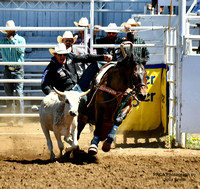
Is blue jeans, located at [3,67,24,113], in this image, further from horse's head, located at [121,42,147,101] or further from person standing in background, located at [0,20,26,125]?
horse's head, located at [121,42,147,101]

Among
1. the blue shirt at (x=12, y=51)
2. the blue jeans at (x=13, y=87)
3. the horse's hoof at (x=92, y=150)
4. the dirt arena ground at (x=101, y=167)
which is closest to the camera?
the dirt arena ground at (x=101, y=167)

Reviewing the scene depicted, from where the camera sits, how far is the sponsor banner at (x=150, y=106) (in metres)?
9.34

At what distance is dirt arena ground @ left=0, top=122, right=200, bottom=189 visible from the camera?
559 cm

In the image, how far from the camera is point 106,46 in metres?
8.94

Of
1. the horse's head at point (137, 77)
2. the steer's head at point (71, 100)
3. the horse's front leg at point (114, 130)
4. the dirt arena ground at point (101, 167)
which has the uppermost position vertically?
the horse's head at point (137, 77)

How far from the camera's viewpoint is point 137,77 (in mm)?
7227

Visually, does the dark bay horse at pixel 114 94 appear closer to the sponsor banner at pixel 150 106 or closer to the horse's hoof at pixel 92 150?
the horse's hoof at pixel 92 150

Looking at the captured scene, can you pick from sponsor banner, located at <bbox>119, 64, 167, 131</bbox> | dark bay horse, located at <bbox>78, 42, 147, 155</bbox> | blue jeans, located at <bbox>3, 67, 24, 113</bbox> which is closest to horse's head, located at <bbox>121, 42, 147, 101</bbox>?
dark bay horse, located at <bbox>78, 42, 147, 155</bbox>

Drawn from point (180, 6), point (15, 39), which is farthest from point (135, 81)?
point (15, 39)

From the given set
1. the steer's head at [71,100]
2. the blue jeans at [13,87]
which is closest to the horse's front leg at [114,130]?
the steer's head at [71,100]

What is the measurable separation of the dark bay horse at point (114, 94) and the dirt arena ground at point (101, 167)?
1.43ft

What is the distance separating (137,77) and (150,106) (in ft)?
7.34

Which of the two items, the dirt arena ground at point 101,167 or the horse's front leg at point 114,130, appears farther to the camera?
the horse's front leg at point 114,130

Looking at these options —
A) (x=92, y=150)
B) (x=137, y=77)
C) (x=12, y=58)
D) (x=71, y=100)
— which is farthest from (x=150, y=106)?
(x=12, y=58)
